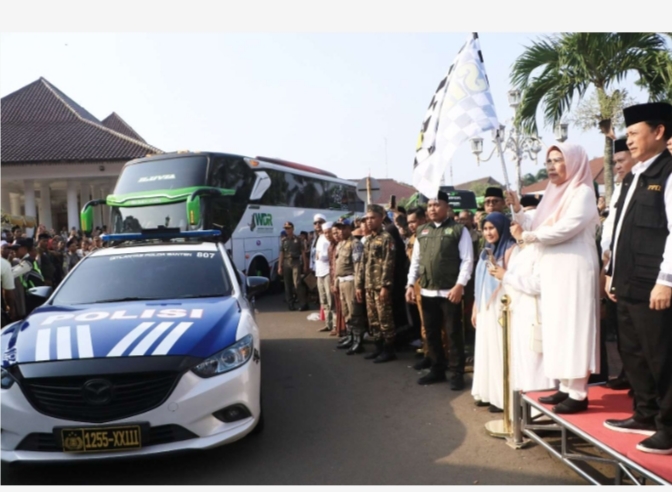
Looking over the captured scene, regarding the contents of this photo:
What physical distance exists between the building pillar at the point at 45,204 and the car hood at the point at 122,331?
3044 centimetres

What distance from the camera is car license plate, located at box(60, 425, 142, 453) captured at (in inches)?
149

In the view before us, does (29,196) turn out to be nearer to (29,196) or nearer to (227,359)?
(29,196)

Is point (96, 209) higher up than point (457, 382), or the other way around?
point (96, 209)

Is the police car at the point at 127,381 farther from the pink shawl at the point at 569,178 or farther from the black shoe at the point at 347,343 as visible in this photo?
the black shoe at the point at 347,343

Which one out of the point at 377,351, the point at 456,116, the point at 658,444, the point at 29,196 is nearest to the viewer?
the point at 658,444

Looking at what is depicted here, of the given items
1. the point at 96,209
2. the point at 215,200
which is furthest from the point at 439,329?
the point at 96,209

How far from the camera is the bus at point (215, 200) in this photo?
1280cm

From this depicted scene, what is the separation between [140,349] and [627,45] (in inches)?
418

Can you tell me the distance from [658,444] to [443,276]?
9.77ft

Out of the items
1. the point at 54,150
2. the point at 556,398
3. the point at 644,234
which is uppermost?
the point at 54,150

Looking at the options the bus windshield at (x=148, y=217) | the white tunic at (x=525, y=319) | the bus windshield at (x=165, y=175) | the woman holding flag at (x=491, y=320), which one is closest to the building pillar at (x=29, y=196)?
the bus windshield at (x=165, y=175)

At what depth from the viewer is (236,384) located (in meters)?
4.12

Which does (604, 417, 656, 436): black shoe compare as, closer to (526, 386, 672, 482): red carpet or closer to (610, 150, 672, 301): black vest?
(526, 386, 672, 482): red carpet

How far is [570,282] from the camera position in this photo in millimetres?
3906
